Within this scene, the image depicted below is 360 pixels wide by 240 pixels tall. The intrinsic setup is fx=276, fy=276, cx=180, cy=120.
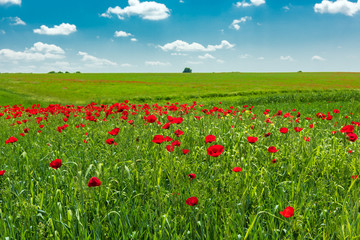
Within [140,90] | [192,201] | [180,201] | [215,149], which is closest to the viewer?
[192,201]

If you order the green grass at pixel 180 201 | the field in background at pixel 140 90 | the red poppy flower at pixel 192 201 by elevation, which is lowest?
the green grass at pixel 180 201

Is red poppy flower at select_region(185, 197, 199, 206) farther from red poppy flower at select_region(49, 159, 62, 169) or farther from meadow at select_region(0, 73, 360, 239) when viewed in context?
red poppy flower at select_region(49, 159, 62, 169)

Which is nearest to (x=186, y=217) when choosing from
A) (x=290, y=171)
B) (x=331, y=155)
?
(x=290, y=171)

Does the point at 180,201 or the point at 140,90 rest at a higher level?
the point at 140,90

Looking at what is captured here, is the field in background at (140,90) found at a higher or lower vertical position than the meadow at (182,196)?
higher

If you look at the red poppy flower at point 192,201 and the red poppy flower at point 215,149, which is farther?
the red poppy flower at point 215,149

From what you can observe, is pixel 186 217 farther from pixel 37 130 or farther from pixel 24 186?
pixel 37 130

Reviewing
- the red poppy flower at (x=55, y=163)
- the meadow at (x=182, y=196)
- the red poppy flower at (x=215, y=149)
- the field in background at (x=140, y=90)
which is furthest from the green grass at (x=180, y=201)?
the field in background at (x=140, y=90)

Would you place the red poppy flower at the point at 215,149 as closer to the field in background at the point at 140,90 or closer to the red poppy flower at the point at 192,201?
the red poppy flower at the point at 192,201

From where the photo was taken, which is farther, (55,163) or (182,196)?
(182,196)

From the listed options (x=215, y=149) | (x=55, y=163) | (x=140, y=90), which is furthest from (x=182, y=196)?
(x=140, y=90)

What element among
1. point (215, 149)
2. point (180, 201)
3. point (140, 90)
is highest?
point (140, 90)

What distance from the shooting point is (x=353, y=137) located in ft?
11.5

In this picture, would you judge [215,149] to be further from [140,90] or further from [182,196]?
[140,90]
